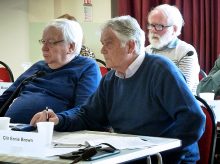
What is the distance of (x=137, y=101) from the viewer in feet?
6.47

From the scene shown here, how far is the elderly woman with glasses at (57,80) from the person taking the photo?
243 cm

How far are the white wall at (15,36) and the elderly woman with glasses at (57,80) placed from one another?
9.41ft

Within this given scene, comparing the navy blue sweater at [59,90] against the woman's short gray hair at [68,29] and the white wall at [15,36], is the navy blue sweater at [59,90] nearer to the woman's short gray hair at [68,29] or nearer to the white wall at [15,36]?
the woman's short gray hair at [68,29]

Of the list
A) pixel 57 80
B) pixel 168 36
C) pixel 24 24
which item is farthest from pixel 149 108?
pixel 24 24

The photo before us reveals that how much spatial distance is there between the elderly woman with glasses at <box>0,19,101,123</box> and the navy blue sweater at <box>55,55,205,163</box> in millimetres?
231

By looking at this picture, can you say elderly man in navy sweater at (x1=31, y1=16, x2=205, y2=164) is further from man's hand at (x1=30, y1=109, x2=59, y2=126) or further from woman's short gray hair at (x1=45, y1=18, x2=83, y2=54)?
woman's short gray hair at (x1=45, y1=18, x2=83, y2=54)

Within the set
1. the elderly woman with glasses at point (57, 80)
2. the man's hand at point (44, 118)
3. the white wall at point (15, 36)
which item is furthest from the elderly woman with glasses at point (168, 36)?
the white wall at point (15, 36)

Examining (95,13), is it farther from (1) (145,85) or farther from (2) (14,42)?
(1) (145,85)

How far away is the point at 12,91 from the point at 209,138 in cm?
129

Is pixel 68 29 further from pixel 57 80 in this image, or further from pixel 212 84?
pixel 212 84

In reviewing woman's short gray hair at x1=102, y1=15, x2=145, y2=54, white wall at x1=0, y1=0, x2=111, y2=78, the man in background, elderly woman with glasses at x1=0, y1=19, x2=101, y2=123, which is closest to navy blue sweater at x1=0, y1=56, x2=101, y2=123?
elderly woman with glasses at x1=0, y1=19, x2=101, y2=123

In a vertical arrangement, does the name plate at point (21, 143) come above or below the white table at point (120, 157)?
above

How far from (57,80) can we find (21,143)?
114 centimetres

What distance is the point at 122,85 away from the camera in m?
2.07
